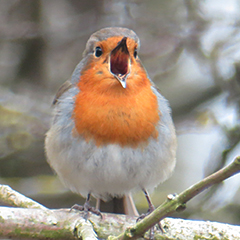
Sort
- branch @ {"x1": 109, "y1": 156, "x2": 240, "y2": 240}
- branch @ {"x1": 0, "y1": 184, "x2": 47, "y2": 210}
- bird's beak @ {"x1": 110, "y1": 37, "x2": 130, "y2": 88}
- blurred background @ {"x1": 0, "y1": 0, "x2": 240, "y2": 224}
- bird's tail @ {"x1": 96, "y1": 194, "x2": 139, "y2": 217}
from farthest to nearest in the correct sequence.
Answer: blurred background @ {"x1": 0, "y1": 0, "x2": 240, "y2": 224}, bird's tail @ {"x1": 96, "y1": 194, "x2": 139, "y2": 217}, branch @ {"x1": 0, "y1": 184, "x2": 47, "y2": 210}, bird's beak @ {"x1": 110, "y1": 37, "x2": 130, "y2": 88}, branch @ {"x1": 109, "y1": 156, "x2": 240, "y2": 240}

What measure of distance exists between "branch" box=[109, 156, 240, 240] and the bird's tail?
203 centimetres

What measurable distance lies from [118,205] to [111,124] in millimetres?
1294

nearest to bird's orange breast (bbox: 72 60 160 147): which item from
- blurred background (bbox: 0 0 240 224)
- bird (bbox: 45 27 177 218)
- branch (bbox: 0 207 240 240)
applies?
bird (bbox: 45 27 177 218)

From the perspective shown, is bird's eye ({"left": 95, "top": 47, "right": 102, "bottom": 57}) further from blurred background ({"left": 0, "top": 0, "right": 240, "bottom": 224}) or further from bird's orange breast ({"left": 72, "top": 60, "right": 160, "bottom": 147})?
blurred background ({"left": 0, "top": 0, "right": 240, "bottom": 224})

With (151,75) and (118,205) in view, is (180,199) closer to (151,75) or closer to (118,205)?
(118,205)

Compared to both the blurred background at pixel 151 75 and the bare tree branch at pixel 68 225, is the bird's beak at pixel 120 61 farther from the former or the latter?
the blurred background at pixel 151 75

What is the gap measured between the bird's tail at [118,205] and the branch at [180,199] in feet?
6.65

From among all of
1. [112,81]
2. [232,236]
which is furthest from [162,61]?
[232,236]

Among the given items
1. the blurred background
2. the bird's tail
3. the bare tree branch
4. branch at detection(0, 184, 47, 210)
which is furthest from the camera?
the blurred background

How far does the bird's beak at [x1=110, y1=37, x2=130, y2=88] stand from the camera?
11.4 feet

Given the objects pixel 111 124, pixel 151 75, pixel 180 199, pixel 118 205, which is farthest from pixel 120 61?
pixel 151 75

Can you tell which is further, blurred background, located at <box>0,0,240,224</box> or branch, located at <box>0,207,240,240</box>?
blurred background, located at <box>0,0,240,224</box>

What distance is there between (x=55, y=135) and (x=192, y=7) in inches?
125

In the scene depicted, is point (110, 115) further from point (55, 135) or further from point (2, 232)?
point (2, 232)
